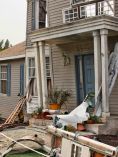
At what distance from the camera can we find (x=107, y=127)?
1143cm

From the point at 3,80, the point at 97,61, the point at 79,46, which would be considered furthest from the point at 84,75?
the point at 3,80

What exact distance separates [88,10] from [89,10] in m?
0.06

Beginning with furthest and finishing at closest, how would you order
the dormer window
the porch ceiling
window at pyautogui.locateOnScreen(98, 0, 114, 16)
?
the dormer window < window at pyautogui.locateOnScreen(98, 0, 114, 16) < the porch ceiling

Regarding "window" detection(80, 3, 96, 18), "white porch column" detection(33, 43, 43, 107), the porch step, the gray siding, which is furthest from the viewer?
the gray siding

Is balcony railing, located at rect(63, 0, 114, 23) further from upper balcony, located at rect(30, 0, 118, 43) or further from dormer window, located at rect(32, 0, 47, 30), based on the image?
dormer window, located at rect(32, 0, 47, 30)

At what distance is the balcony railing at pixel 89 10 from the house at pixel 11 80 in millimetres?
4683

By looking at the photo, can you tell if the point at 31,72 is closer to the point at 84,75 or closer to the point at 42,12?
the point at 42,12

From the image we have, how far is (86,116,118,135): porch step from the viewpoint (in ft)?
36.8

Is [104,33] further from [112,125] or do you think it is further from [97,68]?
[112,125]

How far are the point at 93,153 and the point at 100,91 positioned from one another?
4.92 m

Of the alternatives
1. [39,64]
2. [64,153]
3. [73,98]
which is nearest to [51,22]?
[39,64]

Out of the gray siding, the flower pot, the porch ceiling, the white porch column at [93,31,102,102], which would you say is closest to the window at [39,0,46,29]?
the gray siding

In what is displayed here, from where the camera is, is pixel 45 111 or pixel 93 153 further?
pixel 45 111

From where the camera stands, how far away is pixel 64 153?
8.15 meters
